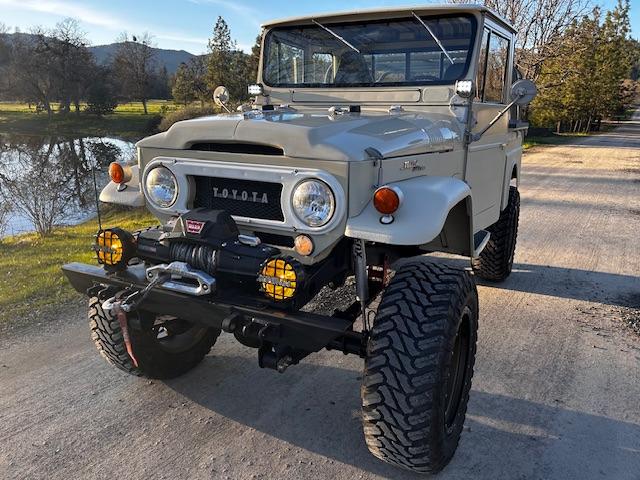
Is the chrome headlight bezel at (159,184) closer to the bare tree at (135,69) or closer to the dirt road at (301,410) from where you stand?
the dirt road at (301,410)

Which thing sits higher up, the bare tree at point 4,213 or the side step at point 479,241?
the side step at point 479,241

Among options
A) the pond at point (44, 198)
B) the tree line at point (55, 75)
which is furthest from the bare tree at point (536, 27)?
the tree line at point (55, 75)

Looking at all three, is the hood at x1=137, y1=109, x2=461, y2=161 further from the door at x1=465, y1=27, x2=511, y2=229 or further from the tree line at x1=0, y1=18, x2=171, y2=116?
the tree line at x1=0, y1=18, x2=171, y2=116

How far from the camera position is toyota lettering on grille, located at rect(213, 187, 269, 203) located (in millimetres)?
2970

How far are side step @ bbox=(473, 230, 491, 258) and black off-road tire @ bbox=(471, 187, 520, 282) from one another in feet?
3.50

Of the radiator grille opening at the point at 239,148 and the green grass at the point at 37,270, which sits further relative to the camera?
the green grass at the point at 37,270

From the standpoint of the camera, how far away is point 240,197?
304cm

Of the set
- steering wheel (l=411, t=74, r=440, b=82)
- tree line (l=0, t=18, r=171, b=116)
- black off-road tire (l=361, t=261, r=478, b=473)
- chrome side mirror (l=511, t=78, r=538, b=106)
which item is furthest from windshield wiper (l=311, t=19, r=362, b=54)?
tree line (l=0, t=18, r=171, b=116)

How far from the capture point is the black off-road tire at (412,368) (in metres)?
2.54

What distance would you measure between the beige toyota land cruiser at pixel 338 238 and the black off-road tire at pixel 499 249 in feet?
5.37

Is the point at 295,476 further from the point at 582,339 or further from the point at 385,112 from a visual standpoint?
the point at 582,339

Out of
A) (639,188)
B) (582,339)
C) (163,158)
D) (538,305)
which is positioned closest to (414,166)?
(163,158)

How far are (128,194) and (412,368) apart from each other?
6.90ft

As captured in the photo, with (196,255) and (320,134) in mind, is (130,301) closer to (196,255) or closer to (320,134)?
(196,255)
